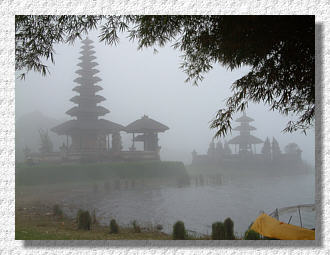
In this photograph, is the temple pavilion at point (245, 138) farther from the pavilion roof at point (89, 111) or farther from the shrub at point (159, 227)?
the pavilion roof at point (89, 111)

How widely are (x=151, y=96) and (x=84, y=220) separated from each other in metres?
1.58

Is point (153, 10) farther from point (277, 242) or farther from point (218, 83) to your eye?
point (277, 242)

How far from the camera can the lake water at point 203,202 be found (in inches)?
109

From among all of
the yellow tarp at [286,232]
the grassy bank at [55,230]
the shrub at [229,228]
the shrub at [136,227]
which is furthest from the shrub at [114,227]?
the yellow tarp at [286,232]

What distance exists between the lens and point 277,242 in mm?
2262

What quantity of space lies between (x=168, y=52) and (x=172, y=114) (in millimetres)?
694

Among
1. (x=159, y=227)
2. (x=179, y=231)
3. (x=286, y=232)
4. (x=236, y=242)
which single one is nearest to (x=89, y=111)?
(x=159, y=227)

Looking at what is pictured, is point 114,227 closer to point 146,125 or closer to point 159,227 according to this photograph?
point 159,227

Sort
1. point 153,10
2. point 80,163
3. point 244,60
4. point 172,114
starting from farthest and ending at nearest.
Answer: point 80,163
point 172,114
point 244,60
point 153,10

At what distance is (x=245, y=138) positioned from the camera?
292 centimetres

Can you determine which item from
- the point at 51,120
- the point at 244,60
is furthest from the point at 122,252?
the point at 244,60

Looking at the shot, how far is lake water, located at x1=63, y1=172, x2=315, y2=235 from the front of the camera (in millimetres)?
2770

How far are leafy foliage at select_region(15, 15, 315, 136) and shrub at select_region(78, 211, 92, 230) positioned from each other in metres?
1.62

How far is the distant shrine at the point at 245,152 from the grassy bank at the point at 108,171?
0.32 meters
